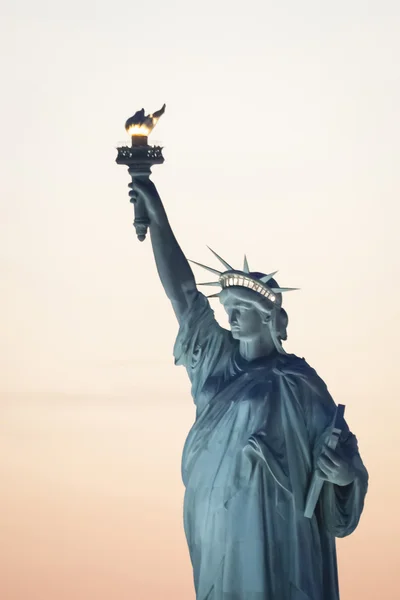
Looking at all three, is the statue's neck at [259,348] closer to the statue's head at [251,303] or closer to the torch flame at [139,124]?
the statue's head at [251,303]

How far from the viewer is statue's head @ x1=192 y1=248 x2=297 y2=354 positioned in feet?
83.4

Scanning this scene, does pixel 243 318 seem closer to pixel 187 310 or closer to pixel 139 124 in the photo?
pixel 187 310

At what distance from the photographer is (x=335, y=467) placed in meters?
24.7

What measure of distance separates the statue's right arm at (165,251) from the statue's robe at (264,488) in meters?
0.23

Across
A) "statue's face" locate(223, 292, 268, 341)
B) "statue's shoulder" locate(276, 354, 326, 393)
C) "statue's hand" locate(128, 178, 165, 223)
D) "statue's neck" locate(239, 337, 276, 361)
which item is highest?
"statue's hand" locate(128, 178, 165, 223)

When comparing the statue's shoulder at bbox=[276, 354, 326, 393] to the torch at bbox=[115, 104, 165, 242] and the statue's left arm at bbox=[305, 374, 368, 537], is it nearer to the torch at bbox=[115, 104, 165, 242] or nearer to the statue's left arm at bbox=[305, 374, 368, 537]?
the statue's left arm at bbox=[305, 374, 368, 537]

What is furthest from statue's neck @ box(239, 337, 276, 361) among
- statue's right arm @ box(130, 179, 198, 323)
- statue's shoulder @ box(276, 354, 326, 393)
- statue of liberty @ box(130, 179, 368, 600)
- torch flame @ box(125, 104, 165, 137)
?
torch flame @ box(125, 104, 165, 137)

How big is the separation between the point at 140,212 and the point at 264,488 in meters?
2.68

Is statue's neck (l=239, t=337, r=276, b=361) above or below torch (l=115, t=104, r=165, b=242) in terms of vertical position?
below

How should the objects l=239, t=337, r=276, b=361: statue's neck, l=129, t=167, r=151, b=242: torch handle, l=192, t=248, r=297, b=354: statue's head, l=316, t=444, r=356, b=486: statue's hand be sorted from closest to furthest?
l=316, t=444, r=356, b=486: statue's hand < l=192, t=248, r=297, b=354: statue's head < l=129, t=167, r=151, b=242: torch handle < l=239, t=337, r=276, b=361: statue's neck

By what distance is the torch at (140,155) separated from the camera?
25.5 meters

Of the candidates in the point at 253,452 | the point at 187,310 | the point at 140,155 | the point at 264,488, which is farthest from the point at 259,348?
the point at 140,155

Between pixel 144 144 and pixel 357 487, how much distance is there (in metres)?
3.52

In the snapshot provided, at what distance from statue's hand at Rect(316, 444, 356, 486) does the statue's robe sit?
0.43 feet
